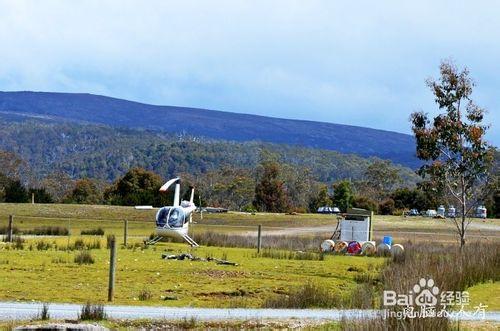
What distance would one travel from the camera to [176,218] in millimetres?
41312

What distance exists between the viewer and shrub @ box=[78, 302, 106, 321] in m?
14.8

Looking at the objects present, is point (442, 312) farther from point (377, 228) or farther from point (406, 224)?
point (406, 224)

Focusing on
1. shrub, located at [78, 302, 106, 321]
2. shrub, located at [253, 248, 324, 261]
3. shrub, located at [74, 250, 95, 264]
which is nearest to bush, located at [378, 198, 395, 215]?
shrub, located at [253, 248, 324, 261]

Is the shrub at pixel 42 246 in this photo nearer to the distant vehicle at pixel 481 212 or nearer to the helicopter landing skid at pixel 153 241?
the helicopter landing skid at pixel 153 241

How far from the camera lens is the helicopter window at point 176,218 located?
41.1 metres

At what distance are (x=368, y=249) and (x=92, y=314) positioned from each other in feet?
82.9

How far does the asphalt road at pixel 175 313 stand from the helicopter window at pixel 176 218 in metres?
23.7

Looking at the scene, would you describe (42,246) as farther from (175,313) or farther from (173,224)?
(175,313)

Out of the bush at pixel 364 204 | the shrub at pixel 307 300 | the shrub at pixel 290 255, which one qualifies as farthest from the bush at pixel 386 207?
the shrub at pixel 307 300

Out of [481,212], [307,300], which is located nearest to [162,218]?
[307,300]

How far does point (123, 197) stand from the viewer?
3757 inches

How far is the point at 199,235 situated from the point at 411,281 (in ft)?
107

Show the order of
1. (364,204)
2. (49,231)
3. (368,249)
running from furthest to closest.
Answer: (364,204), (49,231), (368,249)

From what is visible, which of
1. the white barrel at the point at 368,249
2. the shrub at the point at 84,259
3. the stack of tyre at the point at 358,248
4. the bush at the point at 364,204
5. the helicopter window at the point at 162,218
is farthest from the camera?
the bush at the point at 364,204
